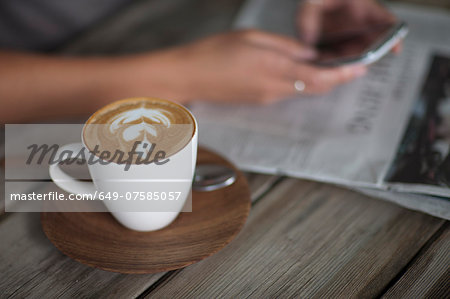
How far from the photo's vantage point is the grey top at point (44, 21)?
771 mm

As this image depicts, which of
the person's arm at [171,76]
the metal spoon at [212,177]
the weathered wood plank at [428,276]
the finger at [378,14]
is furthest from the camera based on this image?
the finger at [378,14]

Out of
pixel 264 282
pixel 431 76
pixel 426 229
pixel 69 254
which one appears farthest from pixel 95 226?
pixel 431 76

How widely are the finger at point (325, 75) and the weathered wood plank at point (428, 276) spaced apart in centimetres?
29

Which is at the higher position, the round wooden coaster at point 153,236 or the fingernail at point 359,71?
the fingernail at point 359,71

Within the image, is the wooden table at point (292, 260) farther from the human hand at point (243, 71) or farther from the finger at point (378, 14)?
the finger at point (378, 14)

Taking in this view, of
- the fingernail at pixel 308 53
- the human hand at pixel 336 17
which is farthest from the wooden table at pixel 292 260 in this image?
the human hand at pixel 336 17

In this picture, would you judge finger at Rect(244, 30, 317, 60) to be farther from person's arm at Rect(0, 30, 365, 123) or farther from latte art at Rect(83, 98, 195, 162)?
latte art at Rect(83, 98, 195, 162)

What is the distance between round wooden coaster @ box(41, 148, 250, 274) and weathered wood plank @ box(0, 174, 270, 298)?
15mm

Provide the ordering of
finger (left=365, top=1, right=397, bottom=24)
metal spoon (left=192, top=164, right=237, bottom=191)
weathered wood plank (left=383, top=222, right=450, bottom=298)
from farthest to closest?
finger (left=365, top=1, right=397, bottom=24) → metal spoon (left=192, top=164, right=237, bottom=191) → weathered wood plank (left=383, top=222, right=450, bottom=298)

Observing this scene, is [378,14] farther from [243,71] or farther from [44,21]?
[44,21]

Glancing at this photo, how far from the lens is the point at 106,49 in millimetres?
747

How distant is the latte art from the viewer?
0.37 metres

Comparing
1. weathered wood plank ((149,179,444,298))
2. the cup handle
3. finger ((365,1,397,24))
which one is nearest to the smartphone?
finger ((365,1,397,24))

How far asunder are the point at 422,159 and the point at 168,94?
→ 0.37 meters
